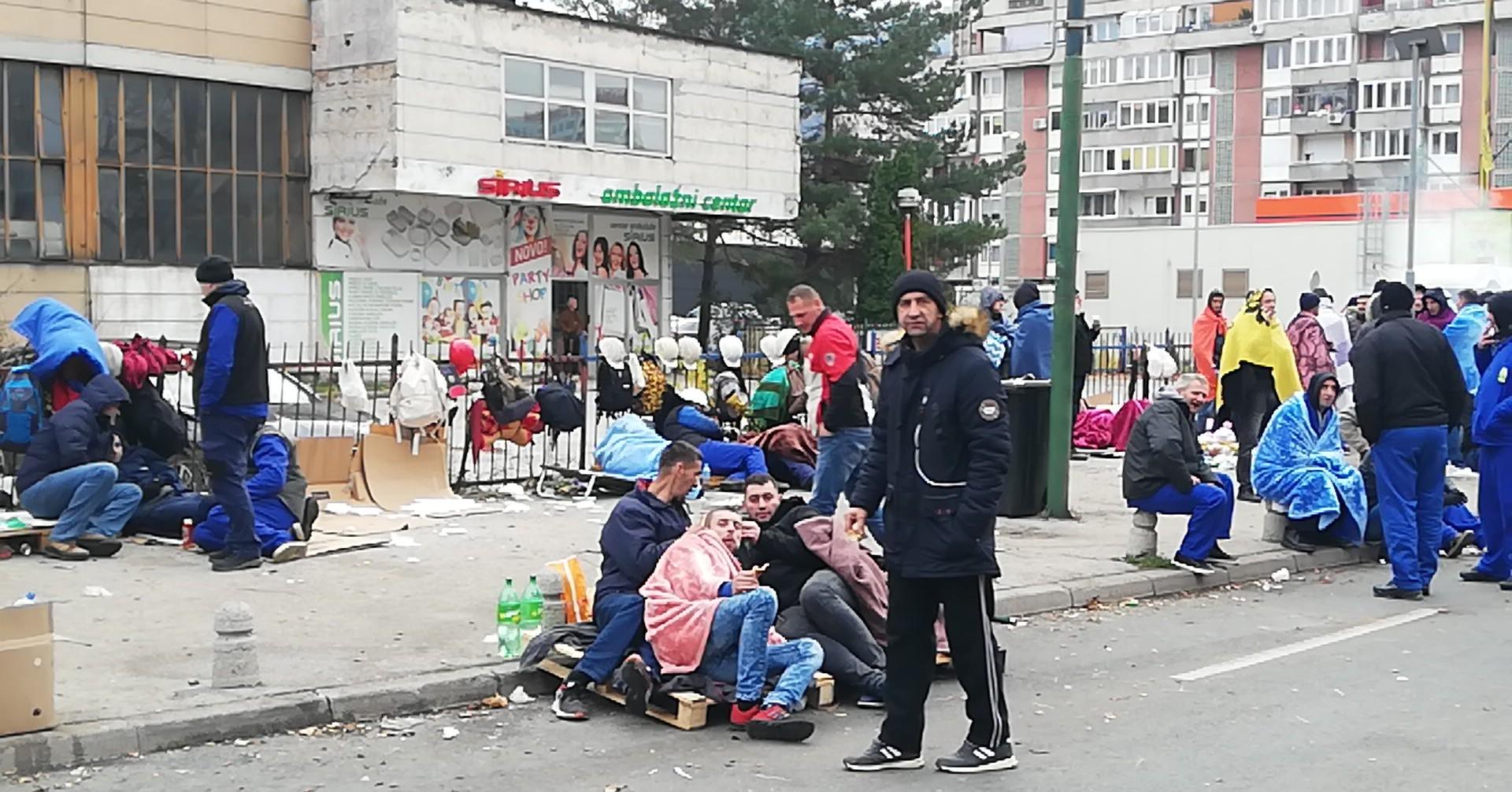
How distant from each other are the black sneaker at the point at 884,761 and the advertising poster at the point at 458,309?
90.9 feet

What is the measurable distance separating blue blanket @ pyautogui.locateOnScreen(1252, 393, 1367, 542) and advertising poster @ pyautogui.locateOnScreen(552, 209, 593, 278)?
83.4 feet

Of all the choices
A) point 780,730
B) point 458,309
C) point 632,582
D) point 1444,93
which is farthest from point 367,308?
point 1444,93

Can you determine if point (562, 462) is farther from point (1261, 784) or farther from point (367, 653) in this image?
point (1261, 784)

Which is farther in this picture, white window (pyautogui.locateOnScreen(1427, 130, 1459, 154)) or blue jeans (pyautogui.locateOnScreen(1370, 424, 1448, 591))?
white window (pyautogui.locateOnScreen(1427, 130, 1459, 154))

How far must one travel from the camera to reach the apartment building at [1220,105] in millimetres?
70750

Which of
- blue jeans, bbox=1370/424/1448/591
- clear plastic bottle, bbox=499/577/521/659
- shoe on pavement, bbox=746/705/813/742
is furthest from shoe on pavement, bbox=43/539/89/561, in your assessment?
blue jeans, bbox=1370/424/1448/591

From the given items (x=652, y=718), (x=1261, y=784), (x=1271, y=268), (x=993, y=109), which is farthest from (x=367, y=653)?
(x=993, y=109)

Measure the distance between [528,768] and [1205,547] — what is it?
21.1 feet

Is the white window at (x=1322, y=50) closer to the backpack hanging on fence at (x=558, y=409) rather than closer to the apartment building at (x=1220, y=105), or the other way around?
the apartment building at (x=1220, y=105)

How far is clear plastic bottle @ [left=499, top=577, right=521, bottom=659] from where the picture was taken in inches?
330

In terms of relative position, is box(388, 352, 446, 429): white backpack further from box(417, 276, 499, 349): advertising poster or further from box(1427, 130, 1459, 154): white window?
box(1427, 130, 1459, 154): white window

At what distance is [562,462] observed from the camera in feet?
54.0

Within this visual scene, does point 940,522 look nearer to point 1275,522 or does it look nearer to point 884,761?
point 884,761

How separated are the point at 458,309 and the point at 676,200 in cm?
545
